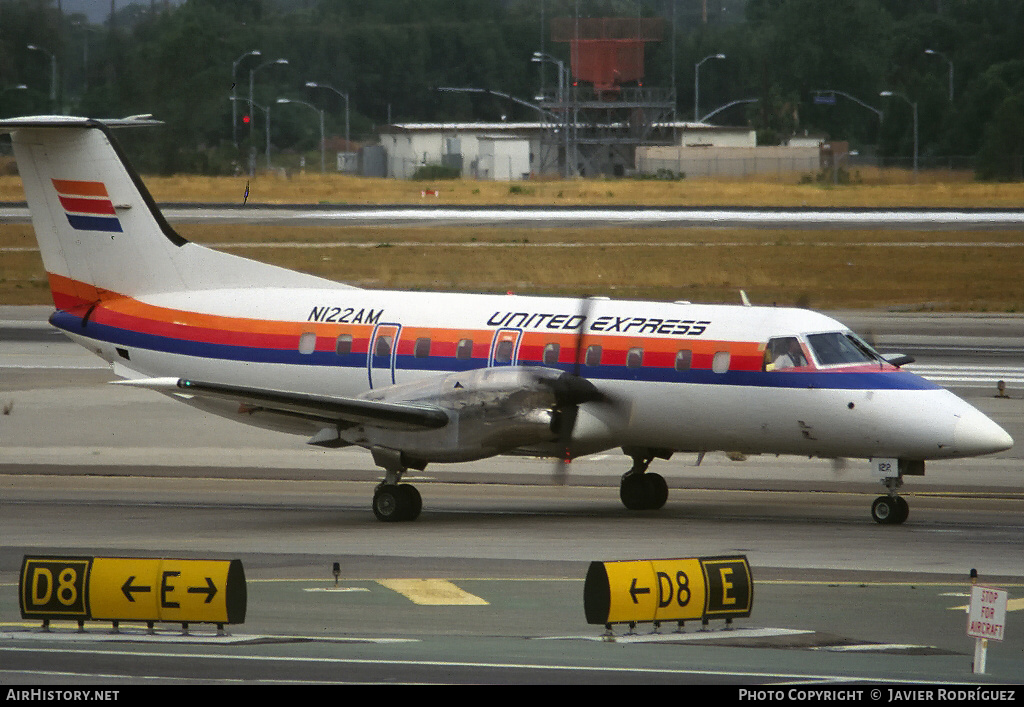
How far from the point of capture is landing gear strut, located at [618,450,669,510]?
2234cm

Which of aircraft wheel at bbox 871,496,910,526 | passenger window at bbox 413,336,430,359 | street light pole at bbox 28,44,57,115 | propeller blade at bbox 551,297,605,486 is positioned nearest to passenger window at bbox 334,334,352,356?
passenger window at bbox 413,336,430,359

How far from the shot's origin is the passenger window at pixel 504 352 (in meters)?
21.9

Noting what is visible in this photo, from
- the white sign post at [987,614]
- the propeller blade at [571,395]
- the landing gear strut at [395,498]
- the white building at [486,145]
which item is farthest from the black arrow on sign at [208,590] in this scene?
the white building at [486,145]

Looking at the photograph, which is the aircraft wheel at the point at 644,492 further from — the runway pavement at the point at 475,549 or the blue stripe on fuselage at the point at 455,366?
the blue stripe on fuselage at the point at 455,366

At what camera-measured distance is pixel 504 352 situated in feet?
71.9

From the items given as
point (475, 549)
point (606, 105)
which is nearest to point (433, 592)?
point (475, 549)

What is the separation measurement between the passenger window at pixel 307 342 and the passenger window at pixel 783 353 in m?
7.29

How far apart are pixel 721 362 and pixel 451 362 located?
13.8 feet

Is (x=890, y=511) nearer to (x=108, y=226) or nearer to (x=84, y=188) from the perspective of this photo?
(x=108, y=226)

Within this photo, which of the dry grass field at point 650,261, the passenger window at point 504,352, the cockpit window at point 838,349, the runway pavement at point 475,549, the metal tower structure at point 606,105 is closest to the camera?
the runway pavement at point 475,549

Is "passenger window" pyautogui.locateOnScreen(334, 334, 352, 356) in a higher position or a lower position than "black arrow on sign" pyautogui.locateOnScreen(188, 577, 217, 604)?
higher

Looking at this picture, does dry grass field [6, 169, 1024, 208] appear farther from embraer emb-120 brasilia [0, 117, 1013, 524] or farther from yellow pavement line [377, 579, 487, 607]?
yellow pavement line [377, 579, 487, 607]

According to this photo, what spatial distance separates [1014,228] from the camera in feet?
244
